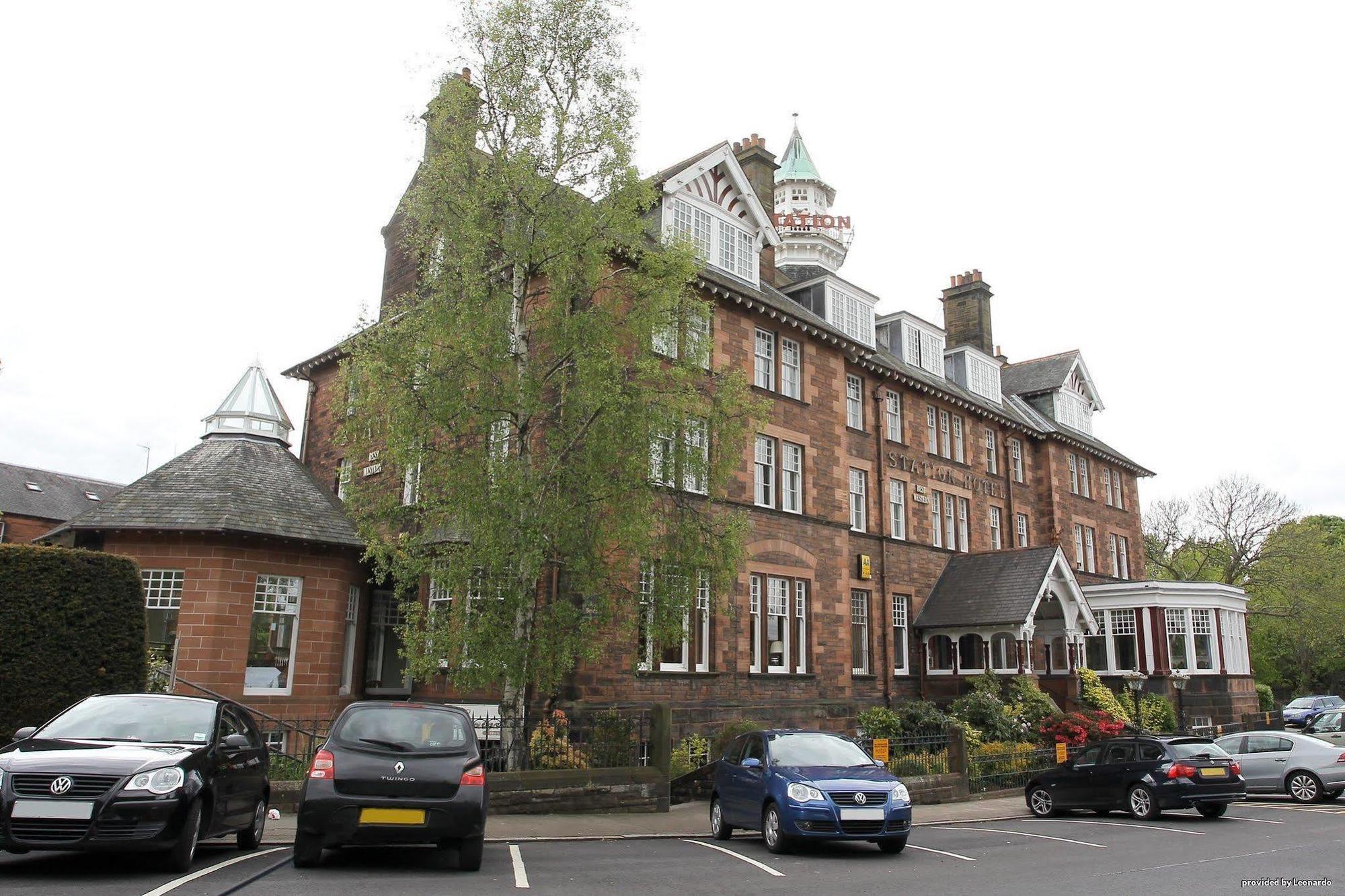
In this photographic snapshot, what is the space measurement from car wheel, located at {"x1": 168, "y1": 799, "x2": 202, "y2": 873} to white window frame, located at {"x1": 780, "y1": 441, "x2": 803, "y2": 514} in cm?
1650

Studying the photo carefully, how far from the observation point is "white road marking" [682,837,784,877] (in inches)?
402

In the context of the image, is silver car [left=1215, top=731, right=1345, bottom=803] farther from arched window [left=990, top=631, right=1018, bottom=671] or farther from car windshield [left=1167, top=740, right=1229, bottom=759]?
arched window [left=990, top=631, right=1018, bottom=671]

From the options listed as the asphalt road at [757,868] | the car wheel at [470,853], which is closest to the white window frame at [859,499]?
the asphalt road at [757,868]

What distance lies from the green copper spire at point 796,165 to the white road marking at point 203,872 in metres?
37.8

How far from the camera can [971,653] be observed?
2964 cm

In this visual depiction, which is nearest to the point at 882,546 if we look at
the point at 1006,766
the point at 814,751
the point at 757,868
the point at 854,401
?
the point at 854,401

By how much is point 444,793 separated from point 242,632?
1203cm

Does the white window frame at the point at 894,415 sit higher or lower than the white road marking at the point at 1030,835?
higher

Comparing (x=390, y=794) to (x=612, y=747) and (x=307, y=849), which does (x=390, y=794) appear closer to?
(x=307, y=849)

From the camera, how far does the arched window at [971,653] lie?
29.2m

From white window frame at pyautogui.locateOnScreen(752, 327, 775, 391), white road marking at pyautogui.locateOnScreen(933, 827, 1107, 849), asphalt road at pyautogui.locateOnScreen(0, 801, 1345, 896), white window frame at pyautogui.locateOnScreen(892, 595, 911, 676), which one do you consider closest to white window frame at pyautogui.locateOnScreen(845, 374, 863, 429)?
white window frame at pyautogui.locateOnScreen(752, 327, 775, 391)

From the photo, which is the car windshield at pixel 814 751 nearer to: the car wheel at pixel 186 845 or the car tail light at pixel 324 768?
the car tail light at pixel 324 768

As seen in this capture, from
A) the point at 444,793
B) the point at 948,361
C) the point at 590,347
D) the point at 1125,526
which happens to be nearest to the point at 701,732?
the point at 590,347

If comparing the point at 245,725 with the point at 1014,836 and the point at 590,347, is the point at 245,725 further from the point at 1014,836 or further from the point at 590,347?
the point at 1014,836
